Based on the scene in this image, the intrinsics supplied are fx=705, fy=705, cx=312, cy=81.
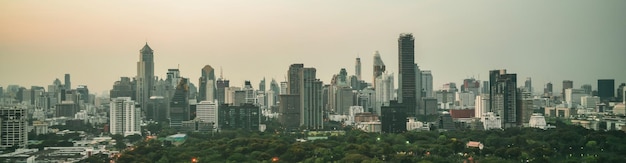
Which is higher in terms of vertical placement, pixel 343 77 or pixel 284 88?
pixel 343 77

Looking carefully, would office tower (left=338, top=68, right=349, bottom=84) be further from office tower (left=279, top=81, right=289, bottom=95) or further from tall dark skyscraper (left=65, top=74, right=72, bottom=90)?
tall dark skyscraper (left=65, top=74, right=72, bottom=90)

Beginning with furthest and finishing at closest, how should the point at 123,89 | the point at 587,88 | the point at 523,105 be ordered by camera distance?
1. the point at 123,89
2. the point at 523,105
3. the point at 587,88

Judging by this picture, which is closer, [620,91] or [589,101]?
[620,91]

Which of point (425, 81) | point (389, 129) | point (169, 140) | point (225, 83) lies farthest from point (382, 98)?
point (169, 140)

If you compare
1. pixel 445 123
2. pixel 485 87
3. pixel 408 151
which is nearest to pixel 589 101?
pixel 485 87

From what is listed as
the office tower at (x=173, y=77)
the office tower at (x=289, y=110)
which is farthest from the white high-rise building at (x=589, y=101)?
the office tower at (x=173, y=77)

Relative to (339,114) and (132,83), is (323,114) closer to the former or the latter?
(339,114)

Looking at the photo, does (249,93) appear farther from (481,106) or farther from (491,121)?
(491,121)
